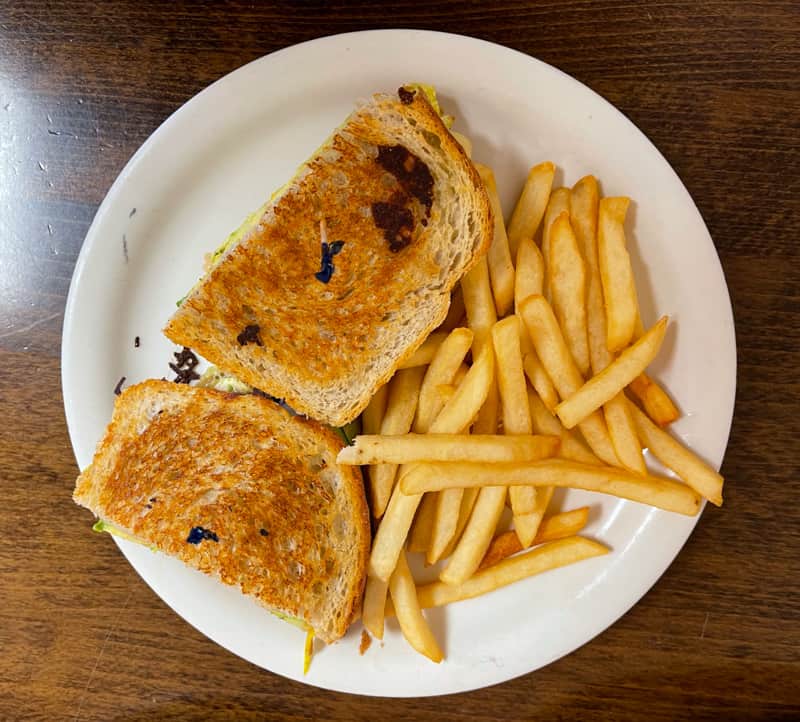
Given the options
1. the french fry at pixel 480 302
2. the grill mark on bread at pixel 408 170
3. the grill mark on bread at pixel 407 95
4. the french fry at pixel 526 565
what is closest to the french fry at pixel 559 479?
the french fry at pixel 526 565

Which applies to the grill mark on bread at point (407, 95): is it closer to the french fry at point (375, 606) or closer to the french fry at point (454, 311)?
the french fry at point (454, 311)

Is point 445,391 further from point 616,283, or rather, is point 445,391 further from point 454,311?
point 616,283

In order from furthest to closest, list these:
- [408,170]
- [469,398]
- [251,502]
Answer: [251,502]
[408,170]
[469,398]

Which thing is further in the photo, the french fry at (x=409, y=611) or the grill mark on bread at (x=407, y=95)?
the french fry at (x=409, y=611)

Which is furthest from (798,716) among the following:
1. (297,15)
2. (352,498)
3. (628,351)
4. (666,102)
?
(297,15)

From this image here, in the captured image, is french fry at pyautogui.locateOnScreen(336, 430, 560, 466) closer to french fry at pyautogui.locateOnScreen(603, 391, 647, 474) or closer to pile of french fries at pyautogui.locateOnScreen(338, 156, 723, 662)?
pile of french fries at pyautogui.locateOnScreen(338, 156, 723, 662)

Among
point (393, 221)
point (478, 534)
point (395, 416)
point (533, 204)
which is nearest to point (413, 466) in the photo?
point (395, 416)

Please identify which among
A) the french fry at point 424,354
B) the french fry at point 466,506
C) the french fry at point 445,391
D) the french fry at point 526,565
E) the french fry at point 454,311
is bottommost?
the french fry at point 526,565
